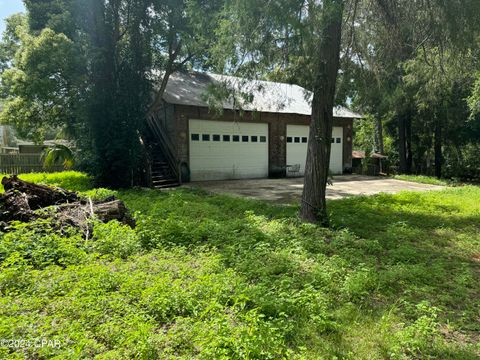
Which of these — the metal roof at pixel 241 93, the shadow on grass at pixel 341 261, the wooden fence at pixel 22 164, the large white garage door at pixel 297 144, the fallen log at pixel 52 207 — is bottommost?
the shadow on grass at pixel 341 261

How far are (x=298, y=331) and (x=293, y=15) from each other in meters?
4.55

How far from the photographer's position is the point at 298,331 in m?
3.00

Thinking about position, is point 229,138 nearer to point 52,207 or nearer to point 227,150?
point 227,150

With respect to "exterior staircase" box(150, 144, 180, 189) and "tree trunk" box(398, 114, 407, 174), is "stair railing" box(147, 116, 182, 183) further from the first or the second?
"tree trunk" box(398, 114, 407, 174)

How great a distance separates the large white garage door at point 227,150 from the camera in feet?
50.3

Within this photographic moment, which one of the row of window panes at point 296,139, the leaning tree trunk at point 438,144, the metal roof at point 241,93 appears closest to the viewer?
the metal roof at point 241,93

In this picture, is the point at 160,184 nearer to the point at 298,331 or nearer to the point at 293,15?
the point at 293,15

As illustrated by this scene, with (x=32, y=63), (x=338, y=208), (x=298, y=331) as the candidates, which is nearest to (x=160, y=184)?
(x=32, y=63)

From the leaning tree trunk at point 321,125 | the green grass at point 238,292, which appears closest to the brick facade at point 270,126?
the leaning tree trunk at point 321,125

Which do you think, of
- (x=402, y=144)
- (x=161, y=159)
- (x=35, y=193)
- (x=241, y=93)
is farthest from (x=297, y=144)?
(x=35, y=193)

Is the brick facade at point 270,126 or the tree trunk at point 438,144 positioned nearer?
the brick facade at point 270,126

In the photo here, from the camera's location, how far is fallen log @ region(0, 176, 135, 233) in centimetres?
559

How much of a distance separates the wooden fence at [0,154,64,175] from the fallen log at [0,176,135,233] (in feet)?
36.2

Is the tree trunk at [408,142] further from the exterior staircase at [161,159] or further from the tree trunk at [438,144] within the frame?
the exterior staircase at [161,159]
